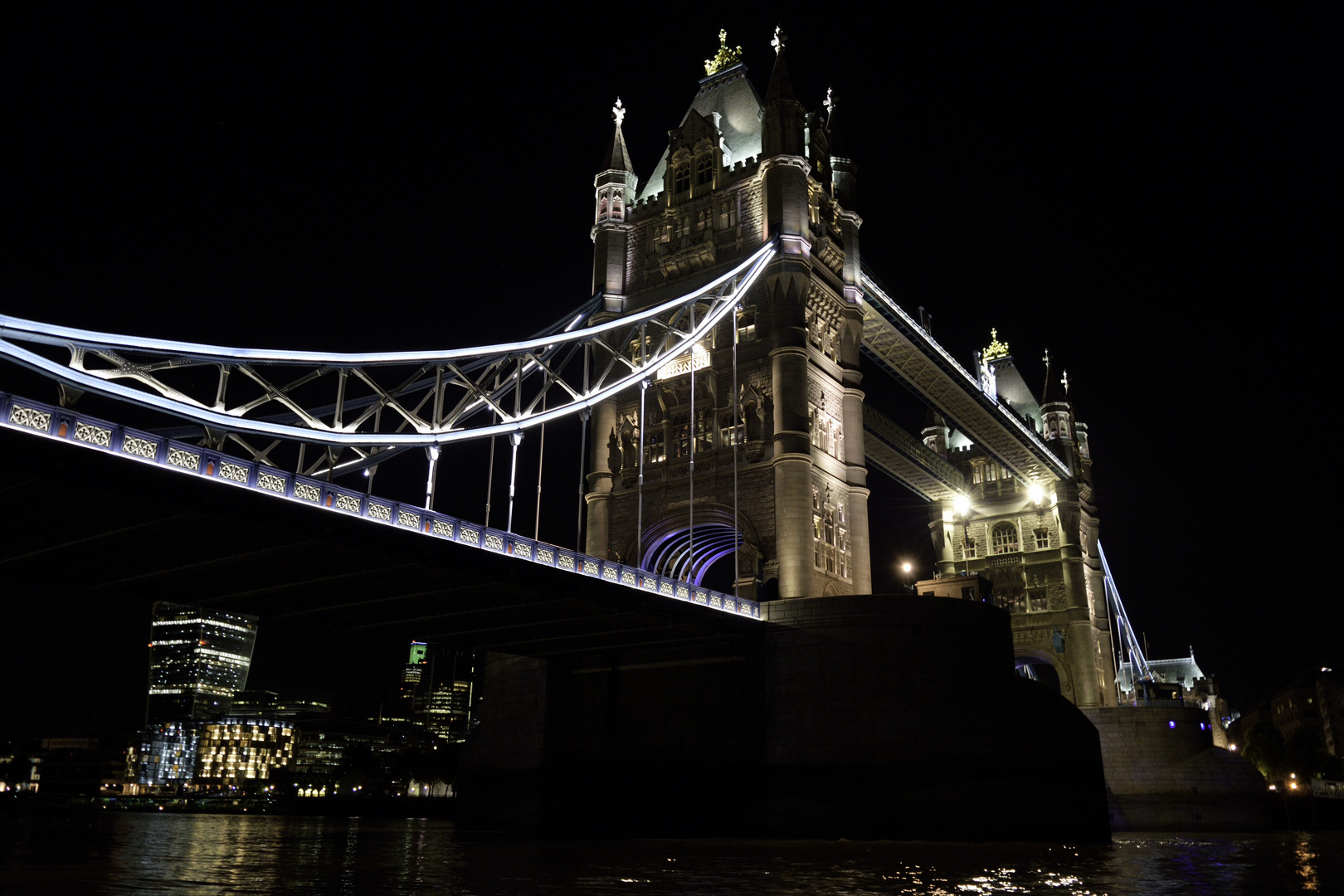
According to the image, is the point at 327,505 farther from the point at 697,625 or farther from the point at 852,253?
the point at 852,253

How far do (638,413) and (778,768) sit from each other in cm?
1786

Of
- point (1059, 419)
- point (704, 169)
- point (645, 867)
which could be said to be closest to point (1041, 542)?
point (1059, 419)

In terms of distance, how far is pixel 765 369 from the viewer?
44812 mm

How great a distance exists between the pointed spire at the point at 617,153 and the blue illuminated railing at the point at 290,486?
994 inches

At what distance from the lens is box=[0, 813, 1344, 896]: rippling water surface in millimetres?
18734

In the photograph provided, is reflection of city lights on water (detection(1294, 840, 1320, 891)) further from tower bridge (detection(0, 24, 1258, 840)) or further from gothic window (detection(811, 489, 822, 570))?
gothic window (detection(811, 489, 822, 570))

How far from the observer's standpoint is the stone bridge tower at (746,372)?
43.1 metres

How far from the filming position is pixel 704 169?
163 feet

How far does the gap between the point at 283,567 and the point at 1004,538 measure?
195ft

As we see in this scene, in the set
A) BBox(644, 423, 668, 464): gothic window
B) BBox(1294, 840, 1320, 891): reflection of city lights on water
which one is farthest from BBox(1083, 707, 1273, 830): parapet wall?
BBox(644, 423, 668, 464): gothic window

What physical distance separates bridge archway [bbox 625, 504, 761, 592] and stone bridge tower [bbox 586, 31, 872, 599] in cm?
8

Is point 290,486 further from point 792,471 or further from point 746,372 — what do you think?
point 746,372

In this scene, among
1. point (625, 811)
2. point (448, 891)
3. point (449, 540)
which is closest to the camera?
point (448, 891)

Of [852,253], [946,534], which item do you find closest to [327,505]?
[852,253]
